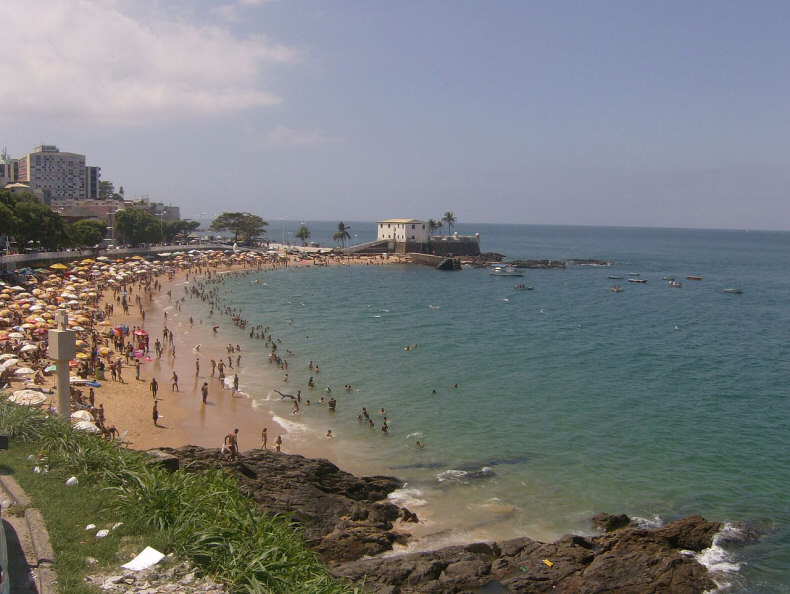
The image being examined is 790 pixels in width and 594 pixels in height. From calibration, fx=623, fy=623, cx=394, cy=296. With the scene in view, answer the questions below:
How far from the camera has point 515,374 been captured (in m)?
33.4

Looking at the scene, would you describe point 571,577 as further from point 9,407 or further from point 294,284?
point 294,284

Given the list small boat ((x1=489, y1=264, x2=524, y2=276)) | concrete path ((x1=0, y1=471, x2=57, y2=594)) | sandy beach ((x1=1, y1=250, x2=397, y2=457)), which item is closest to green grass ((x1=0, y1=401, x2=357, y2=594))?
concrete path ((x1=0, y1=471, x2=57, y2=594))

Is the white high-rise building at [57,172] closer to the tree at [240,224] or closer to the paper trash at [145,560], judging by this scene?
the tree at [240,224]

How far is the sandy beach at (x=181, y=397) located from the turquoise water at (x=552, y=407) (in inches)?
57.9

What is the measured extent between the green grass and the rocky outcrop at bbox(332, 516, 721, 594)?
3.05 metres

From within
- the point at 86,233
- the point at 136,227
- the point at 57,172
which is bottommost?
the point at 86,233

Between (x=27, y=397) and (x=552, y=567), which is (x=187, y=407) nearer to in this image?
(x=27, y=397)

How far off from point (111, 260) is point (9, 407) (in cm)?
6058

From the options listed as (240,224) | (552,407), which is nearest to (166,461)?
(552,407)

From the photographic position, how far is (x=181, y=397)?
27.5 meters

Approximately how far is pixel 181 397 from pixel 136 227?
61.7 metres

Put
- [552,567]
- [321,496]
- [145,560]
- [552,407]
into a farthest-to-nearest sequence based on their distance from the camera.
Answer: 1. [552,407]
2. [321,496]
3. [552,567]
4. [145,560]

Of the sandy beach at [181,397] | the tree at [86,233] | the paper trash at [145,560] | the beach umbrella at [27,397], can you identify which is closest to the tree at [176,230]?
the tree at [86,233]

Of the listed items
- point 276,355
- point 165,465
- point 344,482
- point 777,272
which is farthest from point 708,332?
point 777,272
